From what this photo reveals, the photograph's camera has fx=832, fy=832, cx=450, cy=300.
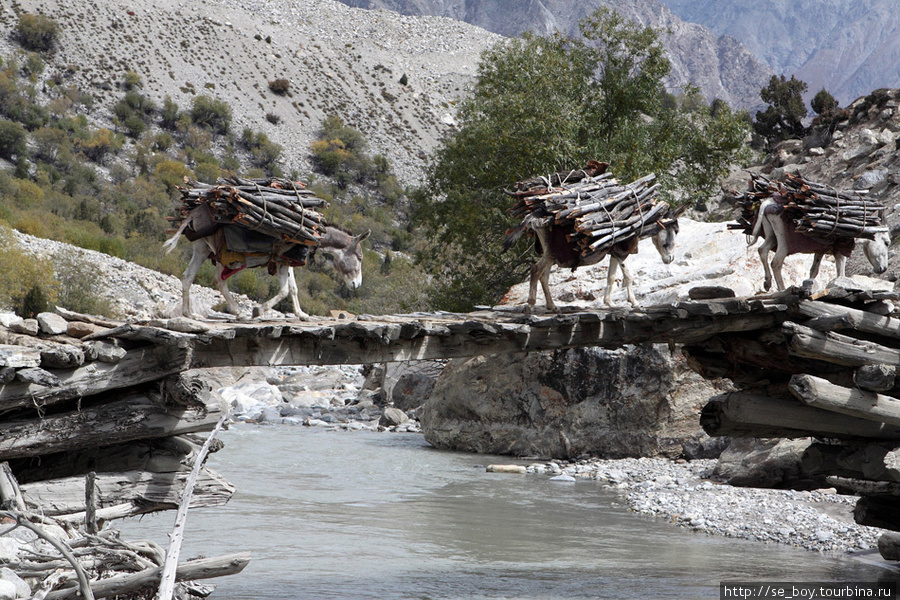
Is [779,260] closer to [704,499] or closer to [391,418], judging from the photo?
[704,499]

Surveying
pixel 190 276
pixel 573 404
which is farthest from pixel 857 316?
pixel 573 404

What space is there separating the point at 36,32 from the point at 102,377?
219 feet

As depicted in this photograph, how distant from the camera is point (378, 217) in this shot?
59.8m

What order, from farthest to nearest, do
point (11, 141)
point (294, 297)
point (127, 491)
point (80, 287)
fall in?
1. point (11, 141)
2. point (80, 287)
3. point (294, 297)
4. point (127, 491)

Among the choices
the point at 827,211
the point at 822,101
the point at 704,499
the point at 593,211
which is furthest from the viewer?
the point at 822,101

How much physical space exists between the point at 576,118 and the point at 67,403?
16.0 meters

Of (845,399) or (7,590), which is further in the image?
(845,399)

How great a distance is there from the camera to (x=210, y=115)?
6531 cm

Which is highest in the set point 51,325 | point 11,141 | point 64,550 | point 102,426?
point 11,141

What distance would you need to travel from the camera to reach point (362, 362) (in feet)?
24.2

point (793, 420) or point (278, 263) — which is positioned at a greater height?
point (278, 263)

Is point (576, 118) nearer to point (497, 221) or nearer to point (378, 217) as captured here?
point (497, 221)

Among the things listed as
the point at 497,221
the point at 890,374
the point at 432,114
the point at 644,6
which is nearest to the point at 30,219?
the point at 497,221

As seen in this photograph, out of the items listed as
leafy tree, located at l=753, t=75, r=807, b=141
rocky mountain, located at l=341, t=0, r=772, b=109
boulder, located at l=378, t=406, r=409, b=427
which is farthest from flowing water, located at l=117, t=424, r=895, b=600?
rocky mountain, located at l=341, t=0, r=772, b=109
